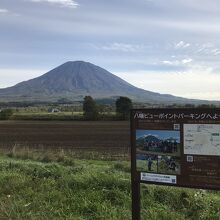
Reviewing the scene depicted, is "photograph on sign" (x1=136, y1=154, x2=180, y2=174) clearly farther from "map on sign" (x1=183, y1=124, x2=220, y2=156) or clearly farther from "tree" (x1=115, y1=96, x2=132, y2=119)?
"tree" (x1=115, y1=96, x2=132, y2=119)

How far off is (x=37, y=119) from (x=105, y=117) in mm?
15440

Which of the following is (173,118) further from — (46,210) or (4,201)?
(4,201)

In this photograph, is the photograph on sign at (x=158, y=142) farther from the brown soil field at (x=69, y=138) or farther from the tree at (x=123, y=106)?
the tree at (x=123, y=106)

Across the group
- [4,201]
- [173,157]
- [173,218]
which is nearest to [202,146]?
[173,157]

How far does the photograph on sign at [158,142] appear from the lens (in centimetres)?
556

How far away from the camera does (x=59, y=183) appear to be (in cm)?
884

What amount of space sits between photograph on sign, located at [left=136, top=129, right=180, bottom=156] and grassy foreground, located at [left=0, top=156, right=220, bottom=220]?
49.1 inches

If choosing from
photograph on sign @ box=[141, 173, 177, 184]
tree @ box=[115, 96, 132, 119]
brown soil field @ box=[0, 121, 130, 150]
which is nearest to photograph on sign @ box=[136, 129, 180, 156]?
photograph on sign @ box=[141, 173, 177, 184]

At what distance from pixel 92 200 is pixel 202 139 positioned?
2.77 metres

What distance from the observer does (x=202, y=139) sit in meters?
5.33

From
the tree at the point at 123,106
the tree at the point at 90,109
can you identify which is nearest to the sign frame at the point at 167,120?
the tree at the point at 123,106

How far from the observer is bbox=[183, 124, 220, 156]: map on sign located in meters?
5.27

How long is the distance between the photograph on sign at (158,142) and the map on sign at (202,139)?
129 millimetres

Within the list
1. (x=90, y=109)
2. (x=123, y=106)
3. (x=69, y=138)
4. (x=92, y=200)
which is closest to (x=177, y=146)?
(x=92, y=200)
